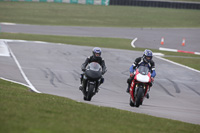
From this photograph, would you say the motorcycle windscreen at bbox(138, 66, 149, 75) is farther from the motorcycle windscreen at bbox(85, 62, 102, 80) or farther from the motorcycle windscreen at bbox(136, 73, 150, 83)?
the motorcycle windscreen at bbox(85, 62, 102, 80)

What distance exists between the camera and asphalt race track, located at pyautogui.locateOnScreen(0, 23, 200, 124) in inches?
494

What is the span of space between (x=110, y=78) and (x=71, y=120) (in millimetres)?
10357

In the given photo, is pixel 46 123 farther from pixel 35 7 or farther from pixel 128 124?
pixel 35 7

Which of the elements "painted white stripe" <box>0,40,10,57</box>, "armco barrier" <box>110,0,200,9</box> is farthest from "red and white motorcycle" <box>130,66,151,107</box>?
"armco barrier" <box>110,0,200,9</box>

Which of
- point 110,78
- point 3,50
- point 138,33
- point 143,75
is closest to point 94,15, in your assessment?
point 138,33

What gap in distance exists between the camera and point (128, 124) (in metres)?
8.06

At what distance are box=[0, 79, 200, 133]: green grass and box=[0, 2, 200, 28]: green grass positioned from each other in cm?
3840

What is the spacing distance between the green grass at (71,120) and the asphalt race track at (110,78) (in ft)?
6.68

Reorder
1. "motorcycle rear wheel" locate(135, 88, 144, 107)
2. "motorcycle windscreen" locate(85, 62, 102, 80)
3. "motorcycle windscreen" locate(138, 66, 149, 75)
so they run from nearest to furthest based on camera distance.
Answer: "motorcycle rear wheel" locate(135, 88, 144, 107) < "motorcycle windscreen" locate(138, 66, 149, 75) < "motorcycle windscreen" locate(85, 62, 102, 80)

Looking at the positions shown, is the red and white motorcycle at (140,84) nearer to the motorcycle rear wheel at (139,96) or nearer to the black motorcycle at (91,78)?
the motorcycle rear wheel at (139,96)

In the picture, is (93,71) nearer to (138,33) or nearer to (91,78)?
(91,78)

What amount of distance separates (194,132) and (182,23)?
154ft

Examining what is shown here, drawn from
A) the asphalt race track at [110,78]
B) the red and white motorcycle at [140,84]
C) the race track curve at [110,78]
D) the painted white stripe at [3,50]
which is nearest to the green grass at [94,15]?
the painted white stripe at [3,50]

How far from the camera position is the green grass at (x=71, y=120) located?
21.4 feet
